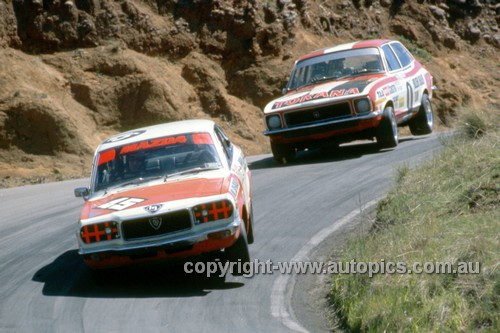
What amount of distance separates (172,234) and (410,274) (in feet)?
7.52

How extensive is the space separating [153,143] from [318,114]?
19.8ft

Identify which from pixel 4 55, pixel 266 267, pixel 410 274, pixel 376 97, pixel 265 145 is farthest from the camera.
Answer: pixel 265 145

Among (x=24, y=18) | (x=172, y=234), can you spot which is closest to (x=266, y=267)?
(x=172, y=234)

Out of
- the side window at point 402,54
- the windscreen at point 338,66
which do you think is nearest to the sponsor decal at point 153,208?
the windscreen at point 338,66

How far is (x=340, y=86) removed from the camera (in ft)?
50.8

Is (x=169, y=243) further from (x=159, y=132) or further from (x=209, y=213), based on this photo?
(x=159, y=132)

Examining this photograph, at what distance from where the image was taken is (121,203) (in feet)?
27.9

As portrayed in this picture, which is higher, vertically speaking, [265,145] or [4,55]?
[4,55]

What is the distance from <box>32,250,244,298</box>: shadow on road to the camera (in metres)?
8.27

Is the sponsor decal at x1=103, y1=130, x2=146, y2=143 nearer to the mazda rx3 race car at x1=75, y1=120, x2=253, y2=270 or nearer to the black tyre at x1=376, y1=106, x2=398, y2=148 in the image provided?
the mazda rx3 race car at x1=75, y1=120, x2=253, y2=270

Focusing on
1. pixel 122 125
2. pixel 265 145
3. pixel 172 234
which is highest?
pixel 172 234

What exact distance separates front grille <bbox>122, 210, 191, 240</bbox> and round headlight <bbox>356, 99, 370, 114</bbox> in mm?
7279

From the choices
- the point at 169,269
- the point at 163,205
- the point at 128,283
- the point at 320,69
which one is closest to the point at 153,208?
the point at 163,205

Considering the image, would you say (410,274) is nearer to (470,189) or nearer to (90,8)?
(470,189)
